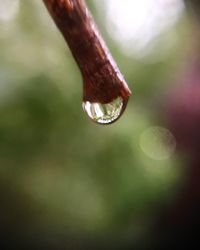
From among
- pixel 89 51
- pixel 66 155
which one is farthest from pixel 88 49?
pixel 66 155

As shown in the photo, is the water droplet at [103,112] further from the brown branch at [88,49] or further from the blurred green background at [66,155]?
the blurred green background at [66,155]

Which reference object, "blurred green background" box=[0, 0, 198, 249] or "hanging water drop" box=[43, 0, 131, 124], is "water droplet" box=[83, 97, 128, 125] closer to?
"hanging water drop" box=[43, 0, 131, 124]

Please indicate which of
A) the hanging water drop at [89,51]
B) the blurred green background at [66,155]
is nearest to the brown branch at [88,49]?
the hanging water drop at [89,51]

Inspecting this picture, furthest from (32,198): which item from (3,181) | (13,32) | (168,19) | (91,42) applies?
(91,42)

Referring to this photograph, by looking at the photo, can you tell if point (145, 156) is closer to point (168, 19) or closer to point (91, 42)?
point (168, 19)


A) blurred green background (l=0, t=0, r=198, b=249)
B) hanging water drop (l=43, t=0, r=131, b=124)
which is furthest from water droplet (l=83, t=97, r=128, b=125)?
blurred green background (l=0, t=0, r=198, b=249)
